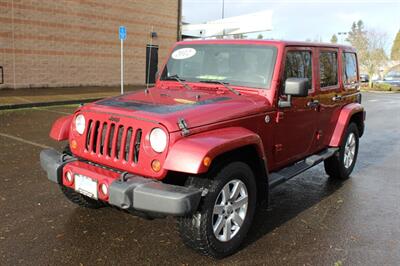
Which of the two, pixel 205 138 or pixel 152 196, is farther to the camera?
pixel 205 138

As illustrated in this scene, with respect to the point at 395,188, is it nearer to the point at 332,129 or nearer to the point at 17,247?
the point at 332,129

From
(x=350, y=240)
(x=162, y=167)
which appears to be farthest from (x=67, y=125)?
(x=350, y=240)

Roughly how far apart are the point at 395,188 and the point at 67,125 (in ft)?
15.0

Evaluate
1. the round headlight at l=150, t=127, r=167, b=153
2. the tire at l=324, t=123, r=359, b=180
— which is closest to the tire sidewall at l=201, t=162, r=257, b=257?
the round headlight at l=150, t=127, r=167, b=153

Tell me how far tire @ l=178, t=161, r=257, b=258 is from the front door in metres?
0.88

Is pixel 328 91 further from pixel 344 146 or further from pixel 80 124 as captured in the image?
pixel 80 124

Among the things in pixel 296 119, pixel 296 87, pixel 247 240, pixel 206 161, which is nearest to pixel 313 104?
pixel 296 119

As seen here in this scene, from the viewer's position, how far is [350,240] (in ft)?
13.4

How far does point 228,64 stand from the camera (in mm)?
4551

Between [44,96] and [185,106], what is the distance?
1208cm

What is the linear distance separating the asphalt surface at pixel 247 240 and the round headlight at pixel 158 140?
0.97m

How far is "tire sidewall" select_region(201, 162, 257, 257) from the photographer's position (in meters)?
3.29

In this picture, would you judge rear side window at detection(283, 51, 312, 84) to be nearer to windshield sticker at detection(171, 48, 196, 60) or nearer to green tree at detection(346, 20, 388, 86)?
windshield sticker at detection(171, 48, 196, 60)

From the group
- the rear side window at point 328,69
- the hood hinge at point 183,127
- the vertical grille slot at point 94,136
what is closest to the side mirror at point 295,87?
the rear side window at point 328,69
